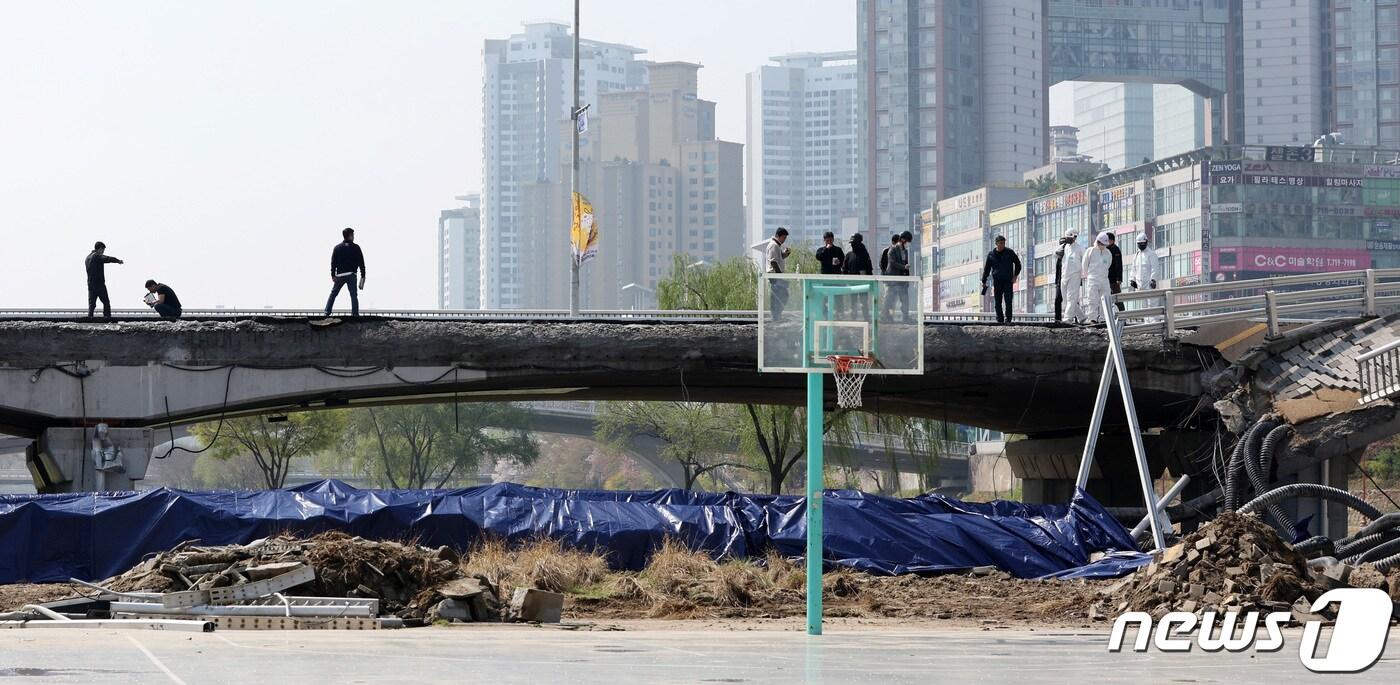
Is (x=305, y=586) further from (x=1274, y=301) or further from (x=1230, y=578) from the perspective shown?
(x=1274, y=301)

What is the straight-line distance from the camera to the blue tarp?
23.6 metres

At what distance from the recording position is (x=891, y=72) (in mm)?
197750

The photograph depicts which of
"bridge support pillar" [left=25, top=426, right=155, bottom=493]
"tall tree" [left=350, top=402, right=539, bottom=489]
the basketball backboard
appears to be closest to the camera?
the basketball backboard

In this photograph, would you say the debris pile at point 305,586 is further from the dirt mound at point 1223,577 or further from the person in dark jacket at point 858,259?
the person in dark jacket at point 858,259

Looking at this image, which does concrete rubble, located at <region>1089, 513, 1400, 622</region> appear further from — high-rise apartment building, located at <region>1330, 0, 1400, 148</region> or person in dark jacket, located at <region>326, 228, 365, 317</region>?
high-rise apartment building, located at <region>1330, 0, 1400, 148</region>

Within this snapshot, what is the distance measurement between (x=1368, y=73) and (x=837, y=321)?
635 feet

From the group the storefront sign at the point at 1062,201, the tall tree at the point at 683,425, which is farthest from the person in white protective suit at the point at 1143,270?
the storefront sign at the point at 1062,201

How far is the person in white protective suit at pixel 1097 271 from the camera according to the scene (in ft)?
98.6

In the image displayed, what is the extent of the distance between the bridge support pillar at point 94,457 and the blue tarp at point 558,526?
5.76 meters

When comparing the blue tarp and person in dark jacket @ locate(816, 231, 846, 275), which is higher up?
person in dark jacket @ locate(816, 231, 846, 275)

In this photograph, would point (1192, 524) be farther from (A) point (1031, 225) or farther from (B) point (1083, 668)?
(A) point (1031, 225)

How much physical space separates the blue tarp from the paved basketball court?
6829 mm

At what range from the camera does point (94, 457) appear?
98.6ft

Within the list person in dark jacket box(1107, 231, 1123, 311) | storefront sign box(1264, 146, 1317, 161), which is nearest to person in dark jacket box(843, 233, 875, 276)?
person in dark jacket box(1107, 231, 1123, 311)
